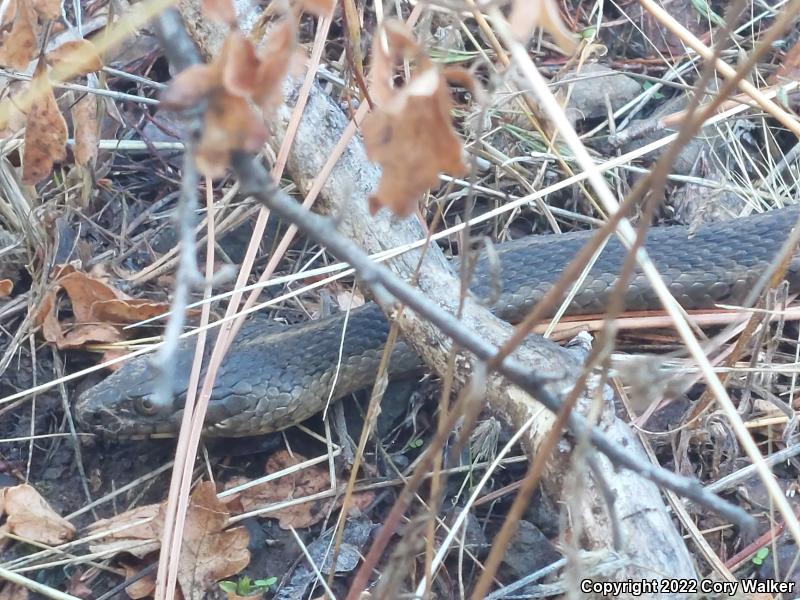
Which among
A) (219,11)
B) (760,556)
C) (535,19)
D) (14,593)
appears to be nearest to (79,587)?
(14,593)

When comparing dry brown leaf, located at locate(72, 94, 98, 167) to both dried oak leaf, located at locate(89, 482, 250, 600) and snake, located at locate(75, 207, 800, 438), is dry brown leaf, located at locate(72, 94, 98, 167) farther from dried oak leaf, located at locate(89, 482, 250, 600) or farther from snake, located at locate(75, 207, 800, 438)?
dried oak leaf, located at locate(89, 482, 250, 600)

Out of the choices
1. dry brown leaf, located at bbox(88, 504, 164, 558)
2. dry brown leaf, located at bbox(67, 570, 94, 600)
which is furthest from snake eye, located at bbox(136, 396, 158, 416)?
dry brown leaf, located at bbox(67, 570, 94, 600)

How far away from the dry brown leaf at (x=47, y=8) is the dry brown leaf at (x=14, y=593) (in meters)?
1.62

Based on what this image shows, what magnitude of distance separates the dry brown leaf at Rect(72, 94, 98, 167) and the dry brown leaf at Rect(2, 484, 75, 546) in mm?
1086

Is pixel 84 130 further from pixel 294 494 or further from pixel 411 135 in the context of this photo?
pixel 411 135

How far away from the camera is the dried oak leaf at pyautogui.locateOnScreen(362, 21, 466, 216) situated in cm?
91

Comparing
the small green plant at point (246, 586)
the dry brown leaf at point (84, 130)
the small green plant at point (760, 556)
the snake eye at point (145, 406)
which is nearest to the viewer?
the small green plant at point (760, 556)

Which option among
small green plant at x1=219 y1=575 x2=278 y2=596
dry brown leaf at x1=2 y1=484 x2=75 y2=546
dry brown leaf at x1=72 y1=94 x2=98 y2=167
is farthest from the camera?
dry brown leaf at x1=72 y1=94 x2=98 y2=167

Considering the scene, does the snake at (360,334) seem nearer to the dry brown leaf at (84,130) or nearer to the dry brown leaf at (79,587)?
the dry brown leaf at (79,587)

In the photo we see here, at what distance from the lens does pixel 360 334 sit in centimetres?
295

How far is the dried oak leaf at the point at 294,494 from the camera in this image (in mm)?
2625

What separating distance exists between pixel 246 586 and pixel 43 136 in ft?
4.43

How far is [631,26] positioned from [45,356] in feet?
9.38

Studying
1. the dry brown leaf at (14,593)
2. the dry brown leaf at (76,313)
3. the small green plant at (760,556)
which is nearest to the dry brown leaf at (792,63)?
the small green plant at (760,556)
